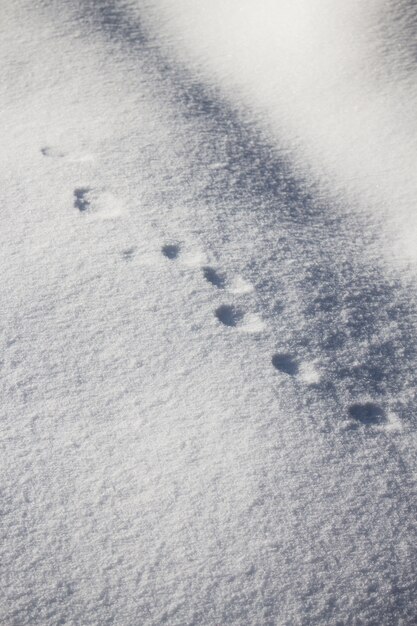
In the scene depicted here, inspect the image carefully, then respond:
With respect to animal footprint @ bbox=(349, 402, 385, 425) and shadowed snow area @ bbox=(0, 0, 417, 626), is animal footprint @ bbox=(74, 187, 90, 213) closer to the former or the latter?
shadowed snow area @ bbox=(0, 0, 417, 626)

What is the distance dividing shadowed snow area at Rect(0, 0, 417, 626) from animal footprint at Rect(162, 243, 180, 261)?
12 millimetres

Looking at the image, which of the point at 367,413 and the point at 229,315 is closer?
the point at 367,413

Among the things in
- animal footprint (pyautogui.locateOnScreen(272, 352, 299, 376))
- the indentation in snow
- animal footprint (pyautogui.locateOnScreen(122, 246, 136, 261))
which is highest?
animal footprint (pyautogui.locateOnScreen(122, 246, 136, 261))

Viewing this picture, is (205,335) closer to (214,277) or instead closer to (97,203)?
(214,277)

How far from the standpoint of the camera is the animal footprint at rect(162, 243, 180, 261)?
1.63 meters

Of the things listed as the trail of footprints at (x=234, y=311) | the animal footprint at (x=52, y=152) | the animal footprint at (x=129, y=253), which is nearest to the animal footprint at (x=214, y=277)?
the trail of footprints at (x=234, y=311)

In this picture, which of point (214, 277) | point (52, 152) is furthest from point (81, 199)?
point (214, 277)

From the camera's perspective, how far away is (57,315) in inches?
58.7

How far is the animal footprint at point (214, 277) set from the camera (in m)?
1.58

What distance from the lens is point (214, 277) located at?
159 cm

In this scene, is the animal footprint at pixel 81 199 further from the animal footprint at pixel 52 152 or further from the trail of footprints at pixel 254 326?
the trail of footprints at pixel 254 326

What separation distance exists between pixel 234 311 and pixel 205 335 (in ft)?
0.38

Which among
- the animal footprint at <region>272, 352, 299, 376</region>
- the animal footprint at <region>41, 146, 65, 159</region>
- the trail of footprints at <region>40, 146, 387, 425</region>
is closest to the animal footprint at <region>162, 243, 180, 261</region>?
the trail of footprints at <region>40, 146, 387, 425</region>

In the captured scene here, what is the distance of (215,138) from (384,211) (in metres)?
0.64
